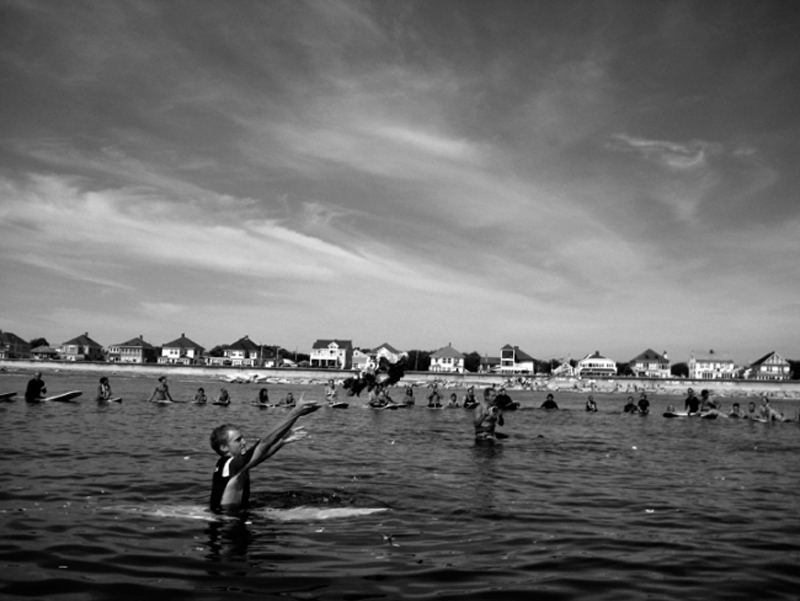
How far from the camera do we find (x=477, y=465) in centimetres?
1520

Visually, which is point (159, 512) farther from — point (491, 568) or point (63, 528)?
point (491, 568)

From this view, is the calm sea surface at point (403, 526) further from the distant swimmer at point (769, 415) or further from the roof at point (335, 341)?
the roof at point (335, 341)

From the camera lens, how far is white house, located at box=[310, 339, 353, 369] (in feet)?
525

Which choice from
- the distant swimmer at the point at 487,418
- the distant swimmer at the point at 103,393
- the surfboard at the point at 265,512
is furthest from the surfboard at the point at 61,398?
the surfboard at the point at 265,512

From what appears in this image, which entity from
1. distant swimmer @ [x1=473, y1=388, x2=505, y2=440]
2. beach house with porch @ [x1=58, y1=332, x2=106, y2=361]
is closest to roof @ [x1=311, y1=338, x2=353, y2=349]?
beach house with porch @ [x1=58, y1=332, x2=106, y2=361]

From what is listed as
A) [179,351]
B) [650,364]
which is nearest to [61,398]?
[179,351]

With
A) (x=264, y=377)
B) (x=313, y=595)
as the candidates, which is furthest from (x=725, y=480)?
(x=264, y=377)

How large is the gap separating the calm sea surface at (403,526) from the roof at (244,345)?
540 feet

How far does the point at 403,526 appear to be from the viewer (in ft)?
28.8

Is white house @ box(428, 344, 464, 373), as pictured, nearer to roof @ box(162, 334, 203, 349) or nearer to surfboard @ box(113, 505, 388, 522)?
roof @ box(162, 334, 203, 349)

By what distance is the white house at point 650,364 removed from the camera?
184 m

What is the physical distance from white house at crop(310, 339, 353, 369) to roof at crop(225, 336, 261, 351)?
26.6 meters

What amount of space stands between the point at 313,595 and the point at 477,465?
32.2ft

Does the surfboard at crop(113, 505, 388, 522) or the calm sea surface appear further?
the surfboard at crop(113, 505, 388, 522)
